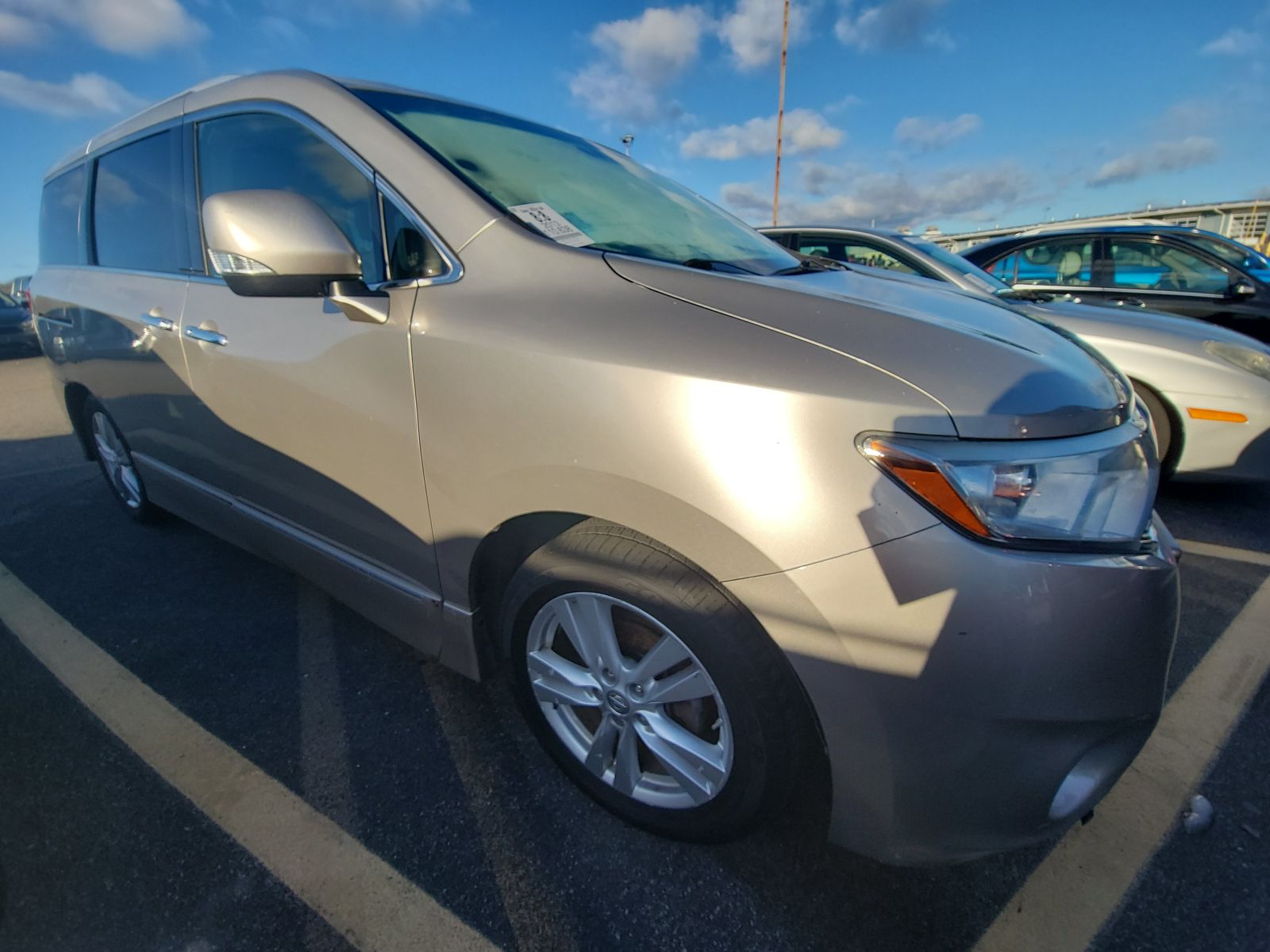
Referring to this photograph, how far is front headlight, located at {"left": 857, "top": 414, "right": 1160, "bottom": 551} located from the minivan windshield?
0.82 meters

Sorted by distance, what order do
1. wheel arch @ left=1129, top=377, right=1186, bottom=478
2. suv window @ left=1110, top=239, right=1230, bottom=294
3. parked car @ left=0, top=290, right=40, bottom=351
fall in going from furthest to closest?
1. parked car @ left=0, top=290, right=40, bottom=351
2. suv window @ left=1110, top=239, right=1230, bottom=294
3. wheel arch @ left=1129, top=377, right=1186, bottom=478

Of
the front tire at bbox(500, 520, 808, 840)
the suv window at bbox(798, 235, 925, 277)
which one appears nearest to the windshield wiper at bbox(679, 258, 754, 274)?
the front tire at bbox(500, 520, 808, 840)

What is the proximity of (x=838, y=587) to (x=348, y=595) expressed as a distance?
1.54 m

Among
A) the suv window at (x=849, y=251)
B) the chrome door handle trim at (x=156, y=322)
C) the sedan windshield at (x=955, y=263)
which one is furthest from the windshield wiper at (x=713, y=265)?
the suv window at (x=849, y=251)

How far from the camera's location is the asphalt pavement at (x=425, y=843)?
4.45 ft

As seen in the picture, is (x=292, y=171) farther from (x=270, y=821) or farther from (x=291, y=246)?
(x=270, y=821)

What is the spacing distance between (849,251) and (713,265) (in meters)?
3.67

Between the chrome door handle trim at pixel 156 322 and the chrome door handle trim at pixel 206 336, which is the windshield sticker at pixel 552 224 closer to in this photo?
the chrome door handle trim at pixel 206 336

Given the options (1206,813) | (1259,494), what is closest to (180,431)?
(1206,813)

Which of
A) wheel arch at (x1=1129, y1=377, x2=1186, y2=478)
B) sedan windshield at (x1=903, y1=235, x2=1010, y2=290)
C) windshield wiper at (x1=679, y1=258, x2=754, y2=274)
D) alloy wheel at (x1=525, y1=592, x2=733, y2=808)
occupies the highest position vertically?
sedan windshield at (x1=903, y1=235, x2=1010, y2=290)

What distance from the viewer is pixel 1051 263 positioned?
5.31 m

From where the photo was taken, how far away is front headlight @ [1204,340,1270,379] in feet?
10.5

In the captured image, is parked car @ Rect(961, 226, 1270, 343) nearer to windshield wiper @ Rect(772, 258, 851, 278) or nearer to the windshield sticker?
windshield wiper @ Rect(772, 258, 851, 278)

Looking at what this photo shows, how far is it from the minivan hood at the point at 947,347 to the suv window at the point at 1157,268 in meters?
4.64
